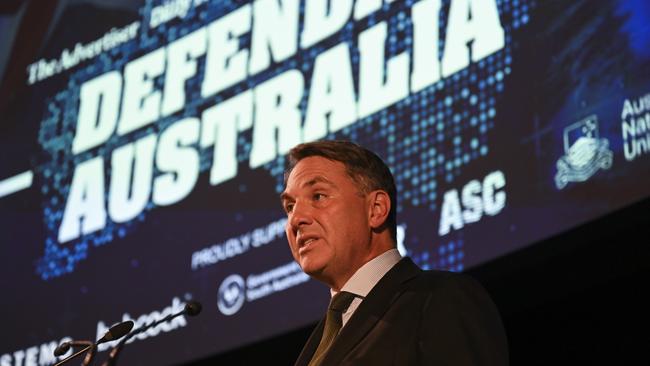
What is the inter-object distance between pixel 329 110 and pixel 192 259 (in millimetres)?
816

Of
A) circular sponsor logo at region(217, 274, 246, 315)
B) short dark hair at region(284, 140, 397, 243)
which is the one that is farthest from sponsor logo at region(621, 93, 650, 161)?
circular sponsor logo at region(217, 274, 246, 315)

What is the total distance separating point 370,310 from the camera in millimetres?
1881

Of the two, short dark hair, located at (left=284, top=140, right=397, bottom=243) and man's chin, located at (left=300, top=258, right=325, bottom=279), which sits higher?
short dark hair, located at (left=284, top=140, right=397, bottom=243)

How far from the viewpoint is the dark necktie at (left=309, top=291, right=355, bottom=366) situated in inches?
78.3

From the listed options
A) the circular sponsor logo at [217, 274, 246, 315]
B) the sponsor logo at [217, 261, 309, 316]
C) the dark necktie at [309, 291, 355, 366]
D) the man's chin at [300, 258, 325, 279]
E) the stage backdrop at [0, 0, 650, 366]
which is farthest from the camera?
the circular sponsor logo at [217, 274, 246, 315]

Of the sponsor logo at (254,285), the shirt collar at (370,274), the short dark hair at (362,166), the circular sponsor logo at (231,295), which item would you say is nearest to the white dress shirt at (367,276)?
the shirt collar at (370,274)

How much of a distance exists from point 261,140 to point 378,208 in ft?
6.68

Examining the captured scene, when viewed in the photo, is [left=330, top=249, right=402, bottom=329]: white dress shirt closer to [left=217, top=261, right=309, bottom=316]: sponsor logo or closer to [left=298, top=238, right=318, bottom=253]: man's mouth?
[left=298, top=238, right=318, bottom=253]: man's mouth

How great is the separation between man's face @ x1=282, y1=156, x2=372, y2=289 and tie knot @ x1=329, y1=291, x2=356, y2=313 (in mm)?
76

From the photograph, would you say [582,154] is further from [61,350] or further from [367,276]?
[61,350]

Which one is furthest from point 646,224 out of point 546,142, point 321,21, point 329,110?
point 321,21

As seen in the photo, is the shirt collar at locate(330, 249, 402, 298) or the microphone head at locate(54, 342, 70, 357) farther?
the microphone head at locate(54, 342, 70, 357)

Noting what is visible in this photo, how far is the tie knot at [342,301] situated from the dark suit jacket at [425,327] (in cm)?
12

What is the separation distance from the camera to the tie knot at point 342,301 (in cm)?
202
